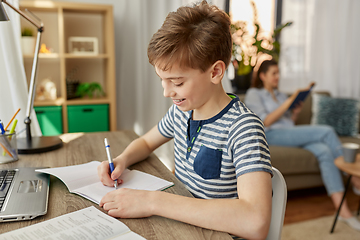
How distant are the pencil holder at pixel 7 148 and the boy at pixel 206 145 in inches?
14.7

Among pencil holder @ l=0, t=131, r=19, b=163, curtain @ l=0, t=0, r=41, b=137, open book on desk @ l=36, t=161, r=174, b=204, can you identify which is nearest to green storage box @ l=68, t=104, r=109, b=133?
curtain @ l=0, t=0, r=41, b=137

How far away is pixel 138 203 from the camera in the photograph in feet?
2.35

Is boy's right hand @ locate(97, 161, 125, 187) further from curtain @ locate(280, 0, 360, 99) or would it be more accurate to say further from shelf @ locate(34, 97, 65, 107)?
curtain @ locate(280, 0, 360, 99)

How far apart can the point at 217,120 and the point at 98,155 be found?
1.63ft

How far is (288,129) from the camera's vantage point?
2.56 m

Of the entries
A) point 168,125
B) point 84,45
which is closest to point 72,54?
point 84,45

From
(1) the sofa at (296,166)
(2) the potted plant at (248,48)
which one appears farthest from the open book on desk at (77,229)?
(2) the potted plant at (248,48)

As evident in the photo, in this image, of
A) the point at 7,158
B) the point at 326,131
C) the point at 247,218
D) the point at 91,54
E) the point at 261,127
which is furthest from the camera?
the point at 91,54

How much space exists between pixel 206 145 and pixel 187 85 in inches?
7.2

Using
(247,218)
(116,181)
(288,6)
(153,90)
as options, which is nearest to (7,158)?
(116,181)

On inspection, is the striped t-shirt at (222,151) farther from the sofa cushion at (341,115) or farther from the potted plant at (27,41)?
the sofa cushion at (341,115)

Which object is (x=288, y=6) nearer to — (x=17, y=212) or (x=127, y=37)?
(x=127, y=37)

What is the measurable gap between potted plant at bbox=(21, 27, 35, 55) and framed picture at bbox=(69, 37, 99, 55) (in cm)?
30

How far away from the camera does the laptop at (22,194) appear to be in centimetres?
69
